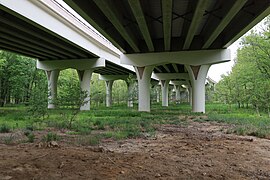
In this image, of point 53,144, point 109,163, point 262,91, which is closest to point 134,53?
point 262,91

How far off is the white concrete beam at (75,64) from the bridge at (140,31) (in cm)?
12

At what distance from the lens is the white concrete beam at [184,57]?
23.2 meters

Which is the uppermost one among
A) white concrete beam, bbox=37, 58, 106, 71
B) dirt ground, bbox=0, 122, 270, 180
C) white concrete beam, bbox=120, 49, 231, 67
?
white concrete beam, bbox=37, 58, 106, 71

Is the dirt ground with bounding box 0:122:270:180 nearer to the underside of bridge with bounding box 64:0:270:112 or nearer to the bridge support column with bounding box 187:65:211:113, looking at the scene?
the underside of bridge with bounding box 64:0:270:112

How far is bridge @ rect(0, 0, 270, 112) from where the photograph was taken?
13.0 meters

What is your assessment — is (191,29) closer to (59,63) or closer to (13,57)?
(59,63)

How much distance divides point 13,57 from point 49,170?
34512 millimetres

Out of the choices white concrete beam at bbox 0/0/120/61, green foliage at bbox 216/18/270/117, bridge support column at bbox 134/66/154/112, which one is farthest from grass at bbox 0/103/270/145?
green foliage at bbox 216/18/270/117

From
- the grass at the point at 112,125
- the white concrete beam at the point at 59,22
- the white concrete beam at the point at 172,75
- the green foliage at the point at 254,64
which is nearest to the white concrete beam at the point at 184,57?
the green foliage at the point at 254,64

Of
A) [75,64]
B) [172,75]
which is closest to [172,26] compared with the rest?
[75,64]

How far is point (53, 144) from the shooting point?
278 inches

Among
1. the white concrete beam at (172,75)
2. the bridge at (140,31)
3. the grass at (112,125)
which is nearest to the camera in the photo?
the grass at (112,125)

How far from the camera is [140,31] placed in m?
19.3

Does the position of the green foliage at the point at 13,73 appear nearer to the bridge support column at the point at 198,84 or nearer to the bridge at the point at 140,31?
the bridge at the point at 140,31
